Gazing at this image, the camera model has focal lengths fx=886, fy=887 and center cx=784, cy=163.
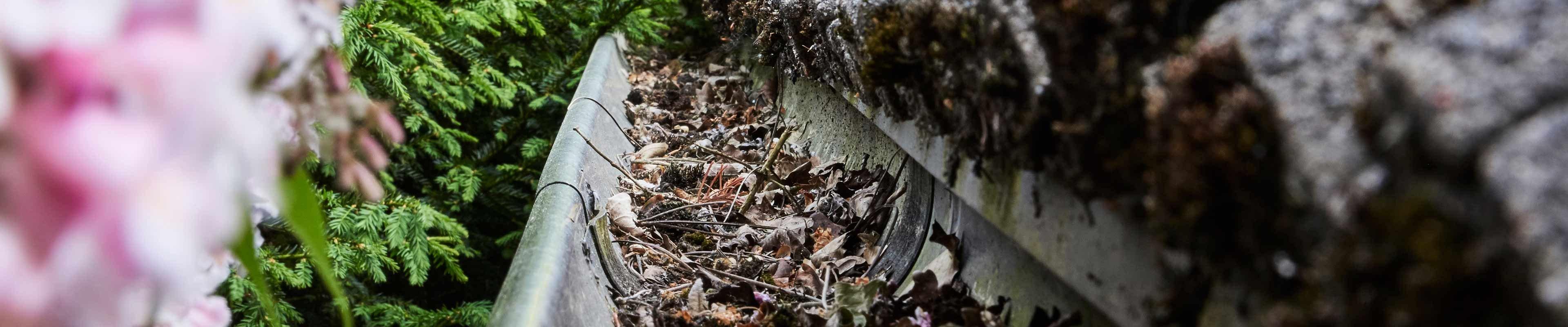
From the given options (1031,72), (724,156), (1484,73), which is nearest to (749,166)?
(724,156)

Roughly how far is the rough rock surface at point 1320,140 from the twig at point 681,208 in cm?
113

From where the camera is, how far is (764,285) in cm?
150

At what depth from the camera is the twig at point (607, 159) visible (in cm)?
214

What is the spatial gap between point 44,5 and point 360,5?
6.71 ft

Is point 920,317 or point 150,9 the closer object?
point 150,9

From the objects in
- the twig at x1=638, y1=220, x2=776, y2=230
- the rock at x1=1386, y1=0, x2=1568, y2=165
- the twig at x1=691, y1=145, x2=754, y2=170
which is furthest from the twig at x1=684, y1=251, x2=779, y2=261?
the rock at x1=1386, y1=0, x2=1568, y2=165

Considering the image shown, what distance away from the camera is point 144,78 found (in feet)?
1.13

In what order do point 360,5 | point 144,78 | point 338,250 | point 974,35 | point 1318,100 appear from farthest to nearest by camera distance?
point 360,5
point 338,250
point 974,35
point 1318,100
point 144,78

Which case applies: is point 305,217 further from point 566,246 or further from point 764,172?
point 764,172

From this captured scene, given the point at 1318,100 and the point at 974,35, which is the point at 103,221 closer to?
the point at 1318,100

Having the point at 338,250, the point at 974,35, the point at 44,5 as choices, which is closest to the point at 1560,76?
the point at 974,35

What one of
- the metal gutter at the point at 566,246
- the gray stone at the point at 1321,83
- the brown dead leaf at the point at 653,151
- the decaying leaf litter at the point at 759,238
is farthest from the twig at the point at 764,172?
the gray stone at the point at 1321,83

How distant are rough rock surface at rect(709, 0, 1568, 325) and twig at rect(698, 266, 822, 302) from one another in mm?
604

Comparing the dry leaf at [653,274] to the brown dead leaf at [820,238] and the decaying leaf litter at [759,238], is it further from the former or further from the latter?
the brown dead leaf at [820,238]
